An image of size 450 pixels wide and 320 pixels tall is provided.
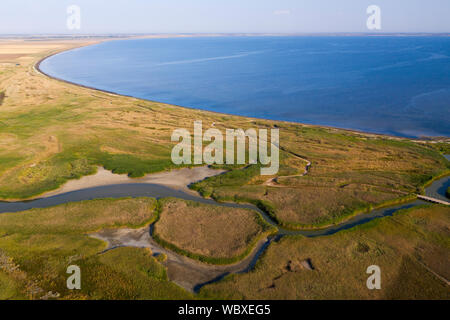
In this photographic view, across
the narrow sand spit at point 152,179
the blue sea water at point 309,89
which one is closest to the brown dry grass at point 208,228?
the narrow sand spit at point 152,179

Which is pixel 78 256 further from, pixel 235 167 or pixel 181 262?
pixel 235 167

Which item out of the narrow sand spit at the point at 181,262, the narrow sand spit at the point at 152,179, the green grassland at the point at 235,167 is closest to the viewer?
the narrow sand spit at the point at 181,262

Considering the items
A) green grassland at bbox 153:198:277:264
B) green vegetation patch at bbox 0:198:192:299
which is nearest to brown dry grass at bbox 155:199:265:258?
green grassland at bbox 153:198:277:264

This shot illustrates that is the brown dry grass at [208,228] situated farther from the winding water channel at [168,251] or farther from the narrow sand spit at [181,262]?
the winding water channel at [168,251]

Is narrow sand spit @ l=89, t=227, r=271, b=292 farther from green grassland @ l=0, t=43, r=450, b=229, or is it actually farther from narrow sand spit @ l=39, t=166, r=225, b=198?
narrow sand spit @ l=39, t=166, r=225, b=198

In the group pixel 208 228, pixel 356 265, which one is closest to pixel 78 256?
pixel 208 228

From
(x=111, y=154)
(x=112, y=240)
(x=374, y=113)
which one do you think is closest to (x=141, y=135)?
→ (x=111, y=154)
